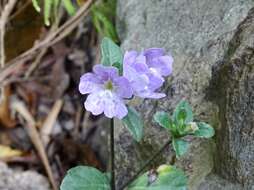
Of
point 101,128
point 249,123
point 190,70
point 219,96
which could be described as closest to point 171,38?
point 190,70

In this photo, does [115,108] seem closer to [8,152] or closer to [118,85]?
[118,85]

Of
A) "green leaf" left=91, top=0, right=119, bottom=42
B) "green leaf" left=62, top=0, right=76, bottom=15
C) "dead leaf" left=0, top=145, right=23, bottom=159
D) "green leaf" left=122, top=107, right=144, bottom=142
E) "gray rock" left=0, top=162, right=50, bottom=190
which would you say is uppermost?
"green leaf" left=62, top=0, right=76, bottom=15

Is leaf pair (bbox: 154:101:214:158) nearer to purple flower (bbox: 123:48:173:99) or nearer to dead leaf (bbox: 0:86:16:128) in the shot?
purple flower (bbox: 123:48:173:99)

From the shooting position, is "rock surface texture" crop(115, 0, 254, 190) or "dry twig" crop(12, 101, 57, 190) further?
"dry twig" crop(12, 101, 57, 190)

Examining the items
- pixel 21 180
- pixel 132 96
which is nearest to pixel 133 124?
pixel 132 96

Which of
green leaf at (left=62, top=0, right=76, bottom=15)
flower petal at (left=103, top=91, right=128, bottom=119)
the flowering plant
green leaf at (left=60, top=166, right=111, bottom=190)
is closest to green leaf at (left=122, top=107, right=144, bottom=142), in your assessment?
the flowering plant

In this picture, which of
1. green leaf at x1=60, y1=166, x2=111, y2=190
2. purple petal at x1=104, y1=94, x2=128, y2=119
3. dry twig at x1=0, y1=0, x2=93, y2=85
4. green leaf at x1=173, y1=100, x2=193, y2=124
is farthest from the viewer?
dry twig at x1=0, y1=0, x2=93, y2=85

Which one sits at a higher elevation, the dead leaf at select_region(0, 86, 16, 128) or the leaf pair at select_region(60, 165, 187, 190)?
the dead leaf at select_region(0, 86, 16, 128)
